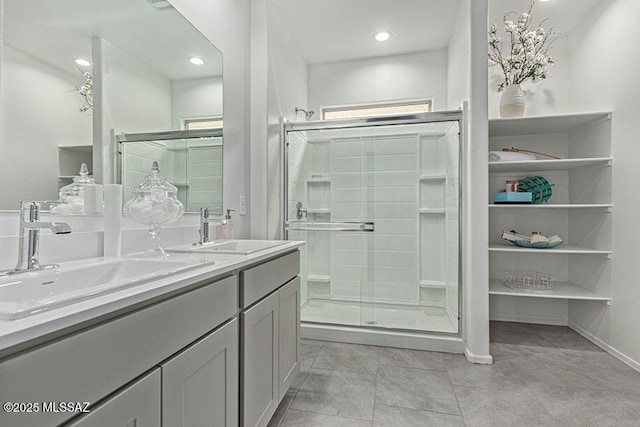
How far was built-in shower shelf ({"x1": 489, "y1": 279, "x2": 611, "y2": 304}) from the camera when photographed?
2503 mm

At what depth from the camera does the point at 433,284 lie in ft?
8.86

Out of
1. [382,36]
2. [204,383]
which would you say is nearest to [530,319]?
[382,36]

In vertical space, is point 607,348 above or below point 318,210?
below

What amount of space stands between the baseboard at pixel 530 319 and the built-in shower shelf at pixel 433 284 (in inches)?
37.3

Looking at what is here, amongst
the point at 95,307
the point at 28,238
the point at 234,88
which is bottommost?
the point at 95,307

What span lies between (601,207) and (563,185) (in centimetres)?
55

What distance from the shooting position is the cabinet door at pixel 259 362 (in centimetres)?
125

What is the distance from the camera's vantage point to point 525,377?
6.81 ft

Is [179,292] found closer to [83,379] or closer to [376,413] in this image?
[83,379]

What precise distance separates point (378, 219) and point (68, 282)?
2.18 meters

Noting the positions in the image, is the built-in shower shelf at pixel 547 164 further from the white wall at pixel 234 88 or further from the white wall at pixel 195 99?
the white wall at pixel 195 99

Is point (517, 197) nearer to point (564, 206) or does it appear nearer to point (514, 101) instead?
point (564, 206)

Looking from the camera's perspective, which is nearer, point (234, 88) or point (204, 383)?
point (204, 383)

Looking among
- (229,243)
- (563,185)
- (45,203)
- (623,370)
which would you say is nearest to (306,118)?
(229,243)
